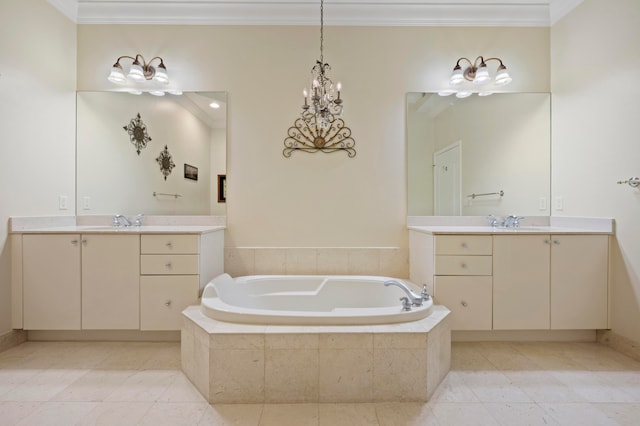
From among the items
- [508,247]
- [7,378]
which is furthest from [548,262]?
[7,378]

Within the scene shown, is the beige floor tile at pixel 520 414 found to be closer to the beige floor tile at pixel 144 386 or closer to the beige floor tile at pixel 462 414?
the beige floor tile at pixel 462 414

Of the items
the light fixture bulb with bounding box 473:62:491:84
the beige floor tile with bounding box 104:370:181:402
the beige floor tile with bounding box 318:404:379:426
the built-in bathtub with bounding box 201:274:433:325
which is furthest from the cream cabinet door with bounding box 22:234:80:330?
the light fixture bulb with bounding box 473:62:491:84

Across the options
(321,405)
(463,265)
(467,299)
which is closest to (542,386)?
(467,299)

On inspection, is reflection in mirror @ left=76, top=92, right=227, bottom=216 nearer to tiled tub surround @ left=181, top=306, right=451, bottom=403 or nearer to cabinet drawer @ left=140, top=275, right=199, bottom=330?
cabinet drawer @ left=140, top=275, right=199, bottom=330

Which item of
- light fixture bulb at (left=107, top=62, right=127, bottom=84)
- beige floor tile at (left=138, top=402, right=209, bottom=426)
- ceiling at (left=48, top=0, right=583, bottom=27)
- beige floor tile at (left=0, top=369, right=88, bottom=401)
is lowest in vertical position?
beige floor tile at (left=138, top=402, right=209, bottom=426)

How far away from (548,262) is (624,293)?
1.69 ft

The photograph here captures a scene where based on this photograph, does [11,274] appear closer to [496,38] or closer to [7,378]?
[7,378]

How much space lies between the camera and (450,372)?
1788 millimetres

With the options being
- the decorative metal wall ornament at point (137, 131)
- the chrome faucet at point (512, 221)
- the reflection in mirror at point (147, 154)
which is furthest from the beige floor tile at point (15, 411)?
the chrome faucet at point (512, 221)

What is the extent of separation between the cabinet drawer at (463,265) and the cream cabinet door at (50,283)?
2.49m

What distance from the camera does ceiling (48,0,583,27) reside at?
2469 mm

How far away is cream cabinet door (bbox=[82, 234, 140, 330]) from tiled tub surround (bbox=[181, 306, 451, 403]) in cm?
92

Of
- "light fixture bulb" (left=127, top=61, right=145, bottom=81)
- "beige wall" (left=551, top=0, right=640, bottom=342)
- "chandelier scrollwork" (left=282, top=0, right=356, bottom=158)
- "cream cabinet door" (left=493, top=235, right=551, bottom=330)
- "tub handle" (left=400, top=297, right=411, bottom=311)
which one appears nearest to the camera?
"tub handle" (left=400, top=297, right=411, bottom=311)

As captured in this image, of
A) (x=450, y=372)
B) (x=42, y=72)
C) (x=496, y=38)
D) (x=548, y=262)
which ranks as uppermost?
(x=496, y=38)
